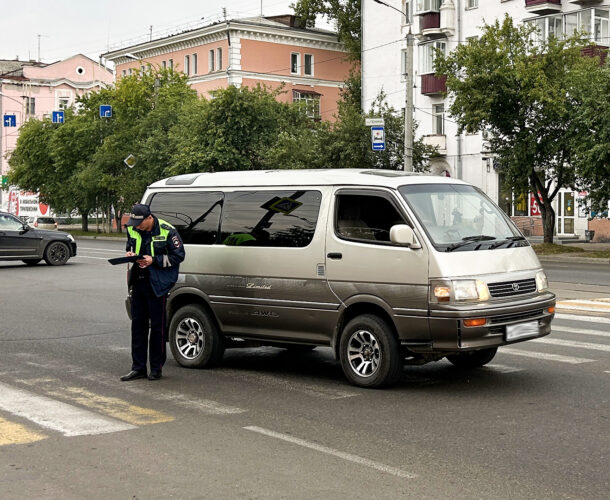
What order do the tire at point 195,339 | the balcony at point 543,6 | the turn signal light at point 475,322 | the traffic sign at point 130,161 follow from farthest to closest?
the traffic sign at point 130,161 → the balcony at point 543,6 → the tire at point 195,339 → the turn signal light at point 475,322

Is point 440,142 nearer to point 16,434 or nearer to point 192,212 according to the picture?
point 192,212

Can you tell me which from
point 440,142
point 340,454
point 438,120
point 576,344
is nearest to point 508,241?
point 576,344

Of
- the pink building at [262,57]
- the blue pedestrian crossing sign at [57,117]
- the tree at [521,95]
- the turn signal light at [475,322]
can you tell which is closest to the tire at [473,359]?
the turn signal light at [475,322]

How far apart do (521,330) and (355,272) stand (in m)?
1.58

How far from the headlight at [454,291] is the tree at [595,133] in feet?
74.4

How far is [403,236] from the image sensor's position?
8.55m

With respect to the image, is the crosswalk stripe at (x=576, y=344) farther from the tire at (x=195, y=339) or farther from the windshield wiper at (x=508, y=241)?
the tire at (x=195, y=339)

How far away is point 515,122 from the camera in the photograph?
34.6 meters

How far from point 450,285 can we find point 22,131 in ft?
209

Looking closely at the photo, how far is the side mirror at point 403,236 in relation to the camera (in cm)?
853

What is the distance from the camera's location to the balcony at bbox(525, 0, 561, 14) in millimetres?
43125

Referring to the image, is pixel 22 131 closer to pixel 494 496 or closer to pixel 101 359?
pixel 101 359

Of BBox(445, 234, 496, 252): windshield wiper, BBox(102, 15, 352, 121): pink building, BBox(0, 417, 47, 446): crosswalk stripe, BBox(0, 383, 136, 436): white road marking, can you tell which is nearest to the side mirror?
BBox(445, 234, 496, 252): windshield wiper

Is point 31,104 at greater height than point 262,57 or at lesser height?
greater
